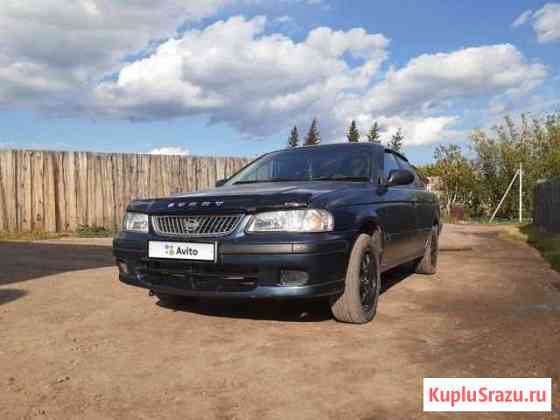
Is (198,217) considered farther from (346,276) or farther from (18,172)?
(18,172)

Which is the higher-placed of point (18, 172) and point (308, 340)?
point (18, 172)

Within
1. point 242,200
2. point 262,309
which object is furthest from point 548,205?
point 242,200

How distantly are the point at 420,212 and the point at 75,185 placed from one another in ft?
26.3

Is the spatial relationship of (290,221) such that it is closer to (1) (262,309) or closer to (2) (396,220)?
(1) (262,309)

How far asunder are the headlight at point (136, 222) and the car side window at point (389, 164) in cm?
213

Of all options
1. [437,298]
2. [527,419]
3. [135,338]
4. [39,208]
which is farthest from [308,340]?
[39,208]

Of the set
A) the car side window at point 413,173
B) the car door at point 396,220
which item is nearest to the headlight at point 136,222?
the car door at point 396,220

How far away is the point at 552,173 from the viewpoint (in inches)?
717

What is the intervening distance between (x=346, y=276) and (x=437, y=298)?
1.60 meters

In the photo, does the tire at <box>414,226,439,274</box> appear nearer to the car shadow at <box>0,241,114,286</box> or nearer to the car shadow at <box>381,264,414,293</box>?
the car shadow at <box>381,264,414,293</box>

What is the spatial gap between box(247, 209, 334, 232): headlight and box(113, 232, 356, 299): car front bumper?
A: 52 mm

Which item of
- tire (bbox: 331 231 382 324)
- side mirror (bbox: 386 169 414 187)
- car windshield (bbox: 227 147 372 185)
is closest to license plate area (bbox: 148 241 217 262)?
tire (bbox: 331 231 382 324)

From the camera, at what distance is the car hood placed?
3053mm

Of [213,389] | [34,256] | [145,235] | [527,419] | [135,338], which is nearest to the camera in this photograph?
[527,419]
